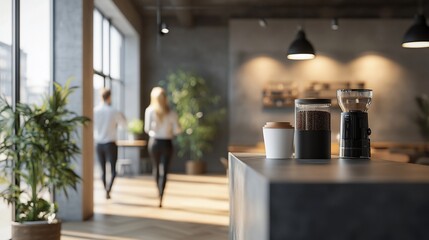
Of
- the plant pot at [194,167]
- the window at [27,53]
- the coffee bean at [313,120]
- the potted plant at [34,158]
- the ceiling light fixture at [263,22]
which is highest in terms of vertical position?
the ceiling light fixture at [263,22]

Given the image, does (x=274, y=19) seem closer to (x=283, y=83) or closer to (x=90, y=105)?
(x=283, y=83)

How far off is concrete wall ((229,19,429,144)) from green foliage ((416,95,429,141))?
0.38ft

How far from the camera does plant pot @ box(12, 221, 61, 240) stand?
4.13 m

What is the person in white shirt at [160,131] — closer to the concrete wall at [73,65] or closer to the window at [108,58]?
the concrete wall at [73,65]

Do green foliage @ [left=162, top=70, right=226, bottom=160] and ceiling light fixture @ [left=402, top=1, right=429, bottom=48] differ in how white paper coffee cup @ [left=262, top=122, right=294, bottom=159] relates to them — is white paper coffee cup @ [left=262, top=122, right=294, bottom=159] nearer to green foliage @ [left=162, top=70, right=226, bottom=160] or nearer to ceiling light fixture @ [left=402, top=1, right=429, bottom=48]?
ceiling light fixture @ [left=402, top=1, right=429, bottom=48]

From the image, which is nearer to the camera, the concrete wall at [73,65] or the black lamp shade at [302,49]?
the concrete wall at [73,65]

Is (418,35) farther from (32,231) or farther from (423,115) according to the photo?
(423,115)

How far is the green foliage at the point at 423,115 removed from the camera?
10.5 meters

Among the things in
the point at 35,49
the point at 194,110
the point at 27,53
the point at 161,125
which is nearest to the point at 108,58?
the point at 194,110

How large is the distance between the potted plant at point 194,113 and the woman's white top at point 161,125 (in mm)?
4349

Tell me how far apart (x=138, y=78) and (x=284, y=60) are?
10.4ft

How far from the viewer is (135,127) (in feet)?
35.7

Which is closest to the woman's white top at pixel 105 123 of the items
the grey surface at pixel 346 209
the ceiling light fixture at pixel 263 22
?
the ceiling light fixture at pixel 263 22

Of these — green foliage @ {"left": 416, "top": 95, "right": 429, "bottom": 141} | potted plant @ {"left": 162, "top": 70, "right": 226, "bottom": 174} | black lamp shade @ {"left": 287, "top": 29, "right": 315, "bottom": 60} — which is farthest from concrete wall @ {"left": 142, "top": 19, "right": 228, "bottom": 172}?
black lamp shade @ {"left": 287, "top": 29, "right": 315, "bottom": 60}
